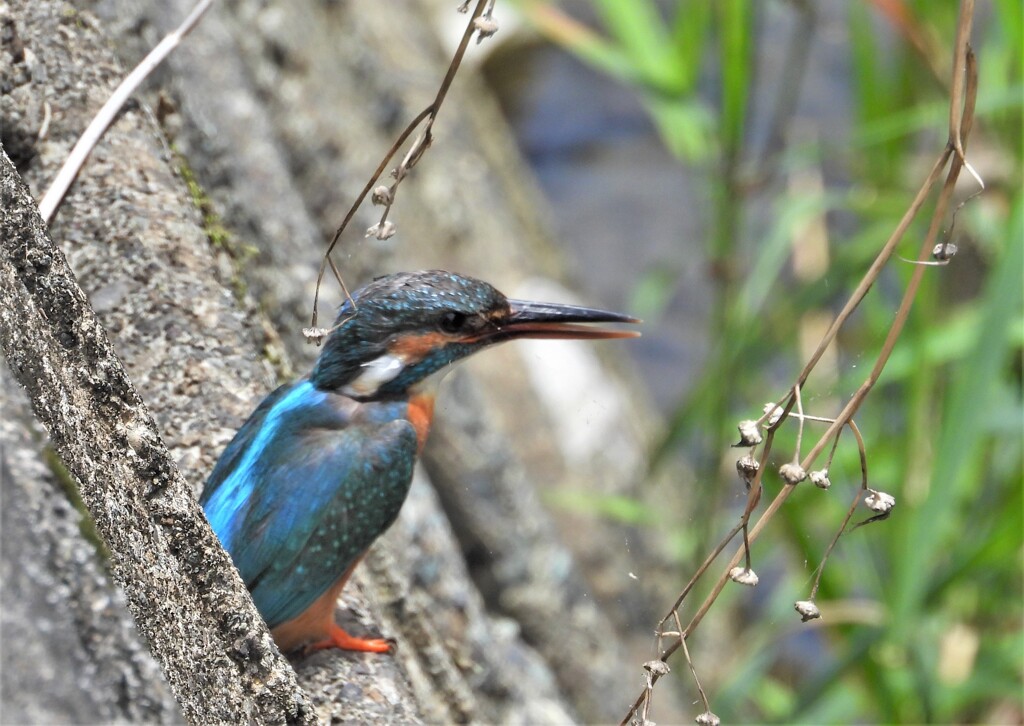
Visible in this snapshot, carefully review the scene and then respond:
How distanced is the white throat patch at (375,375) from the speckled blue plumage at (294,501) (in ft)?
0.31

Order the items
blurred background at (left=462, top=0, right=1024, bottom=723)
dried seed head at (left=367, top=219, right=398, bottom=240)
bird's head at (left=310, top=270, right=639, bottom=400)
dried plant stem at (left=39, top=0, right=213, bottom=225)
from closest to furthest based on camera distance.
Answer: dried seed head at (left=367, top=219, right=398, bottom=240), dried plant stem at (left=39, top=0, right=213, bottom=225), bird's head at (left=310, top=270, right=639, bottom=400), blurred background at (left=462, top=0, right=1024, bottom=723)

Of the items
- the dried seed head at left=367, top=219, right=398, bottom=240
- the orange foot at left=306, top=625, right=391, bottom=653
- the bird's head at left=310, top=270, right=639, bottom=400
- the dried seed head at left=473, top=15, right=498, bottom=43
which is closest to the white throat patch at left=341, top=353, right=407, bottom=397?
the bird's head at left=310, top=270, right=639, bottom=400

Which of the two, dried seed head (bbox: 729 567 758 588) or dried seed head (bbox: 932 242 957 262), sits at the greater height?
dried seed head (bbox: 932 242 957 262)

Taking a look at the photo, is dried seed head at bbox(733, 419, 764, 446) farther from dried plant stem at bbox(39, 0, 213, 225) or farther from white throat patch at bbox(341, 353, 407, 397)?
dried plant stem at bbox(39, 0, 213, 225)

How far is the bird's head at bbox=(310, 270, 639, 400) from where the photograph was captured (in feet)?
5.35

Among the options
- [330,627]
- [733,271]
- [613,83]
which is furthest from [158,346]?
[613,83]

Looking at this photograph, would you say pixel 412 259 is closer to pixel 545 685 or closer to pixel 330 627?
pixel 545 685

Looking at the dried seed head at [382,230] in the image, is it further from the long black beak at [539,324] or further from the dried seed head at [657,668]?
the long black beak at [539,324]

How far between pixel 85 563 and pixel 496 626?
1.56 meters

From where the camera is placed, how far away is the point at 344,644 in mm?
1542

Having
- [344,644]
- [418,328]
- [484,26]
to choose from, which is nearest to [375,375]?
[418,328]

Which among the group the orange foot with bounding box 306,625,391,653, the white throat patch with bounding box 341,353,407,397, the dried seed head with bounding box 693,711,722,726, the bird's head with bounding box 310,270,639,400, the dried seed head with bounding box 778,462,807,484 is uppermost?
the dried seed head with bounding box 778,462,807,484

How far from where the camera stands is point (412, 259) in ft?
12.2

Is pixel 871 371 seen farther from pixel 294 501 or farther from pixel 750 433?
pixel 294 501
